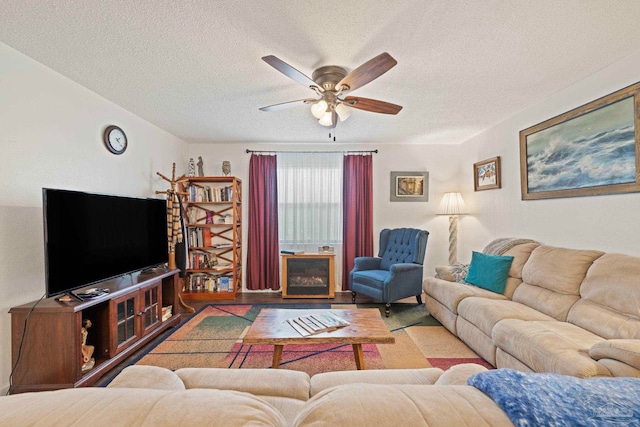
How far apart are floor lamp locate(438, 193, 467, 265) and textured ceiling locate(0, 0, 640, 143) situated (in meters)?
1.60

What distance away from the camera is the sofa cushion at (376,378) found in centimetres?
114

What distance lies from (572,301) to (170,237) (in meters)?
3.93

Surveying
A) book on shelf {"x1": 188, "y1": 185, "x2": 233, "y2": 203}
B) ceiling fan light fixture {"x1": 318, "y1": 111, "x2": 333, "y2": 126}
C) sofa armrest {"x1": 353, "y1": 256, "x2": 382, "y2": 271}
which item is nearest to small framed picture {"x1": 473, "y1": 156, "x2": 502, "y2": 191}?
sofa armrest {"x1": 353, "y1": 256, "x2": 382, "y2": 271}

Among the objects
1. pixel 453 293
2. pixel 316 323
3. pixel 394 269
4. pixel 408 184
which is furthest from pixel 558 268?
pixel 408 184

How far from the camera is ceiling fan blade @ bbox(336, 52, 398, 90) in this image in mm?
1716

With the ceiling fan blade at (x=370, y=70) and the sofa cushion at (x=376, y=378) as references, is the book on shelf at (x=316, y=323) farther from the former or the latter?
the ceiling fan blade at (x=370, y=70)

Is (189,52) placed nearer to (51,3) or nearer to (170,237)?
(51,3)

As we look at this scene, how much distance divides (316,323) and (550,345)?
149 centimetres

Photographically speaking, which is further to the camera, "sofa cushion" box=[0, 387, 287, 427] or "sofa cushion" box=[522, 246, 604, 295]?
"sofa cushion" box=[522, 246, 604, 295]

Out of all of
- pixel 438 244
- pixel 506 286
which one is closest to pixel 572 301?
pixel 506 286

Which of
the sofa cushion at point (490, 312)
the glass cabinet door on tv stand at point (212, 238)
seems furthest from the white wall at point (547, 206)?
the glass cabinet door on tv stand at point (212, 238)

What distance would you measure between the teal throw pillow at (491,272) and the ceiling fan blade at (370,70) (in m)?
2.27

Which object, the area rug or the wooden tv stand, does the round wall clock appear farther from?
the area rug

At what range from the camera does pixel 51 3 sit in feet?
5.17
